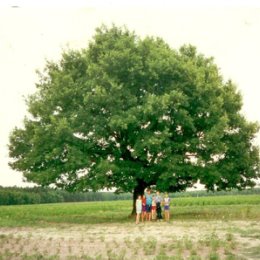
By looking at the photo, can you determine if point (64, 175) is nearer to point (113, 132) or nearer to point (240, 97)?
point (113, 132)

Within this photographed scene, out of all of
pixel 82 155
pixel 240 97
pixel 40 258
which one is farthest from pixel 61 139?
pixel 40 258

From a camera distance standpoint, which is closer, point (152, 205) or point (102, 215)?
point (152, 205)

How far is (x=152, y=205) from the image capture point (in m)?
34.7

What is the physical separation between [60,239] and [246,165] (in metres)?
20.0

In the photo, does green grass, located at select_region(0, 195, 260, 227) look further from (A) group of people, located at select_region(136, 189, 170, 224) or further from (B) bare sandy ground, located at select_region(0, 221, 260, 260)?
(B) bare sandy ground, located at select_region(0, 221, 260, 260)

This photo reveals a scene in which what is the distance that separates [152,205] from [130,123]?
6.39 meters

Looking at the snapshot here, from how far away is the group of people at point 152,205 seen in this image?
33.8 metres

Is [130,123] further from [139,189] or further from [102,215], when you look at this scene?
[102,215]

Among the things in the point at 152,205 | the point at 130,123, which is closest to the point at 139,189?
the point at 152,205

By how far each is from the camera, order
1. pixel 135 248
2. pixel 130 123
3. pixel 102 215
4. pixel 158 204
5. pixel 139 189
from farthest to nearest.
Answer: pixel 102 215
pixel 139 189
pixel 158 204
pixel 130 123
pixel 135 248

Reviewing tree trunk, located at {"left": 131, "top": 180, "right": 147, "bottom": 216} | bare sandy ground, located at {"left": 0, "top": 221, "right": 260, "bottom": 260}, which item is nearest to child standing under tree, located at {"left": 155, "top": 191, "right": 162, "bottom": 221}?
tree trunk, located at {"left": 131, "top": 180, "right": 147, "bottom": 216}

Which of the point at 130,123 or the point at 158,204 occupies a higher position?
the point at 130,123

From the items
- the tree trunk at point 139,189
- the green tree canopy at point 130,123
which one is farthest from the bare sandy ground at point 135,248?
the tree trunk at point 139,189

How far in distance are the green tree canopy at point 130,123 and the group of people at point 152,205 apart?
3.57 feet
